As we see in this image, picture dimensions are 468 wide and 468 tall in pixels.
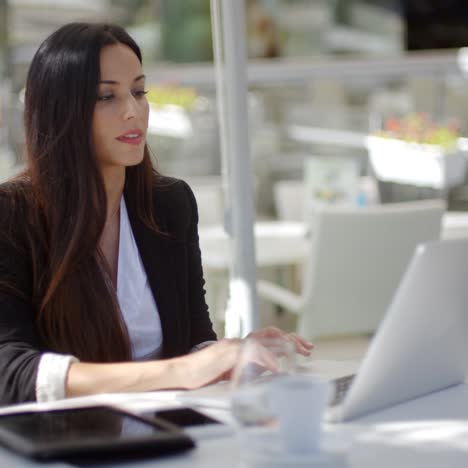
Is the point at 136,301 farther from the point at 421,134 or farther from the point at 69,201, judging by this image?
the point at 421,134

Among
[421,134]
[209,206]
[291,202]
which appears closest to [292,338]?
[209,206]

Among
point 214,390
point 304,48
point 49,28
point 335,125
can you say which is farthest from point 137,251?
point 304,48

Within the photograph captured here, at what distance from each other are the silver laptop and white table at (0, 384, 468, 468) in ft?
0.10

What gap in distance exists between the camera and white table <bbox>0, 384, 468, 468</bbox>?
1403 mm

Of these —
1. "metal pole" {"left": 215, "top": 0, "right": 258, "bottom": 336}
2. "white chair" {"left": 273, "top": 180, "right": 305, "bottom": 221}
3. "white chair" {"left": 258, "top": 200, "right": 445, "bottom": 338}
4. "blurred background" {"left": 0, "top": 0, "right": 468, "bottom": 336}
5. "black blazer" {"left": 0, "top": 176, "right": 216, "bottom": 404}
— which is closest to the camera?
"black blazer" {"left": 0, "top": 176, "right": 216, "bottom": 404}

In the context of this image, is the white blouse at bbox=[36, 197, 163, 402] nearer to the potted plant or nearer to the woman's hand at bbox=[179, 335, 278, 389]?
the woman's hand at bbox=[179, 335, 278, 389]

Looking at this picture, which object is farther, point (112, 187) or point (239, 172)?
point (239, 172)

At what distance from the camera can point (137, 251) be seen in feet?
7.54

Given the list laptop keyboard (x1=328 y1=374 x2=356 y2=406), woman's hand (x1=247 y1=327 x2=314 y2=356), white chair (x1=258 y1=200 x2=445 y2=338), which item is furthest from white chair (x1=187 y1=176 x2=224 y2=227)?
laptop keyboard (x1=328 y1=374 x2=356 y2=406)

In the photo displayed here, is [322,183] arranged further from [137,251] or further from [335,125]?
[335,125]

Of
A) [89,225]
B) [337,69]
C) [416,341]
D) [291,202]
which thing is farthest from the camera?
[337,69]

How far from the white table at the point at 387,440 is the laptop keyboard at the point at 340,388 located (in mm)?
60

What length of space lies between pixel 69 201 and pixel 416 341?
0.88m

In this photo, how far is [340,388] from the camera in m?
1.74
